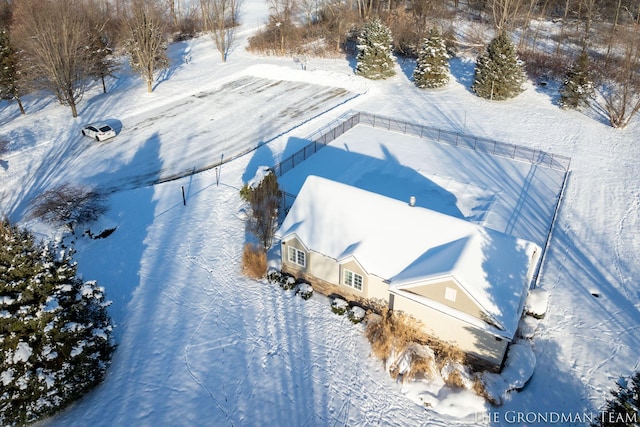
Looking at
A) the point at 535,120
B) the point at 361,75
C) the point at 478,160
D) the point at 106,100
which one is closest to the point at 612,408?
the point at 478,160

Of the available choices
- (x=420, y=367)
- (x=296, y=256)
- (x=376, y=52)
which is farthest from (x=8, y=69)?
Answer: (x=420, y=367)

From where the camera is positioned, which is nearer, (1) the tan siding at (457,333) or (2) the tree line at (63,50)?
(1) the tan siding at (457,333)

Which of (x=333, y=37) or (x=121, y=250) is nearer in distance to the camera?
(x=121, y=250)

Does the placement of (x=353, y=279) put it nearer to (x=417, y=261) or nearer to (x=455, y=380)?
(x=417, y=261)

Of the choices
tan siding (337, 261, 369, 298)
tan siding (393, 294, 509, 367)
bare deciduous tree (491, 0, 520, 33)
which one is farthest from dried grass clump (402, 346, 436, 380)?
bare deciduous tree (491, 0, 520, 33)

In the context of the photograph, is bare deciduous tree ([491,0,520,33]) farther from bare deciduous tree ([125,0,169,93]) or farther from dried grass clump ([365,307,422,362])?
dried grass clump ([365,307,422,362])

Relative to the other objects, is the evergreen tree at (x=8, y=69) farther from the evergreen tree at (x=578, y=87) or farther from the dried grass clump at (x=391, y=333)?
the evergreen tree at (x=578, y=87)

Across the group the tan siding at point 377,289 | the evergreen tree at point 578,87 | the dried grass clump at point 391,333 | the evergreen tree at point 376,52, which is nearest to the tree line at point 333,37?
the evergreen tree at point 578,87
